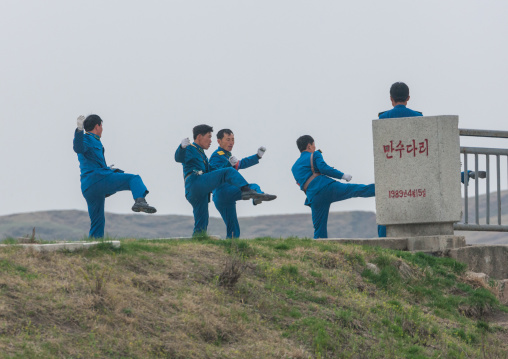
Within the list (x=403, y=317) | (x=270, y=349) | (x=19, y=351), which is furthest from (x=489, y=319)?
(x=19, y=351)

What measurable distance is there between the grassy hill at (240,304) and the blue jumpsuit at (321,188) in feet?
6.74

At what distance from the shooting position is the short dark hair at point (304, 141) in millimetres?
14594

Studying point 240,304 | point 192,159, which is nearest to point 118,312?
point 240,304

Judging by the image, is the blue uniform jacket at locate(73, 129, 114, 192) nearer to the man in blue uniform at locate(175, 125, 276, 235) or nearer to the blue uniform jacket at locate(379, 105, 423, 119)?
the man in blue uniform at locate(175, 125, 276, 235)

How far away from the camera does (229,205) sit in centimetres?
1383

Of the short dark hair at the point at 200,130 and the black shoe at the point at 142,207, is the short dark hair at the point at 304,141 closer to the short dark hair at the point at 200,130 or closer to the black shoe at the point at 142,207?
the short dark hair at the point at 200,130

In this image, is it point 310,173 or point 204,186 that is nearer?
point 204,186

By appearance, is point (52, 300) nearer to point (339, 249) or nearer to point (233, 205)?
point (339, 249)

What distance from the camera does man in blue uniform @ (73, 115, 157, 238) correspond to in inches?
482

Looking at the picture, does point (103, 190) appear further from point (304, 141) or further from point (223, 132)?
point (304, 141)

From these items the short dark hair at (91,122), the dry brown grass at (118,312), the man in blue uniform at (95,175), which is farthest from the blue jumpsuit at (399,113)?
the dry brown grass at (118,312)

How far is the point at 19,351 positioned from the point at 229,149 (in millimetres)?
7319

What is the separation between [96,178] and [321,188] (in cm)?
360

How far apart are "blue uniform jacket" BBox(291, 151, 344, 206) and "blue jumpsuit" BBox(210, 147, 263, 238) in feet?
2.36
